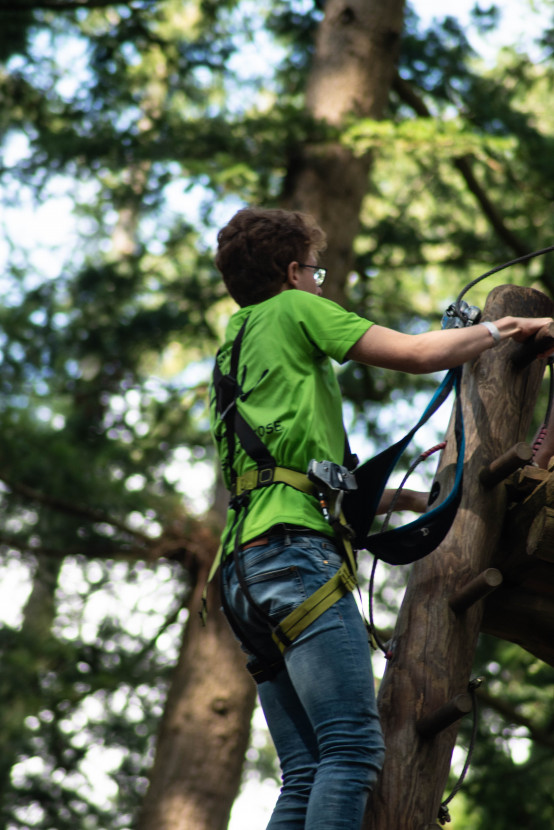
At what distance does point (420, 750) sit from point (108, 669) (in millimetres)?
5815

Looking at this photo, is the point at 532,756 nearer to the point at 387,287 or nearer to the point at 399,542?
the point at 387,287

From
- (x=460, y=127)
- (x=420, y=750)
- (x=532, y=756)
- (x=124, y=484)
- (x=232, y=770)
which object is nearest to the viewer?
(x=420, y=750)

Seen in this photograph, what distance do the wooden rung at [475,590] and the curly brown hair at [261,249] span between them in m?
0.98

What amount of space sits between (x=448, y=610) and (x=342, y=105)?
14.7 feet

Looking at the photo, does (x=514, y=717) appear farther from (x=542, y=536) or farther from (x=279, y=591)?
(x=279, y=591)

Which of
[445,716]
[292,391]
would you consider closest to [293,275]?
[292,391]

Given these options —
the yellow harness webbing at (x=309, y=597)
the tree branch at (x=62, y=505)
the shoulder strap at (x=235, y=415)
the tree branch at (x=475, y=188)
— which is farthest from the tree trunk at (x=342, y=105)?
the yellow harness webbing at (x=309, y=597)

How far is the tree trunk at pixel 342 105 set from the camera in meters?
6.03

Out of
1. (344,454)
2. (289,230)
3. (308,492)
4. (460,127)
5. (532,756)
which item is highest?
(460,127)

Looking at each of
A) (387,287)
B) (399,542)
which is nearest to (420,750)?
(399,542)

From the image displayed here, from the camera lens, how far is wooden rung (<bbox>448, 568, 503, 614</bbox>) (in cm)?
253

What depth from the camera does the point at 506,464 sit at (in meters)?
2.72

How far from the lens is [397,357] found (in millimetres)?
2307

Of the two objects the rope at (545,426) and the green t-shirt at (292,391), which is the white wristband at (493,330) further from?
the rope at (545,426)
